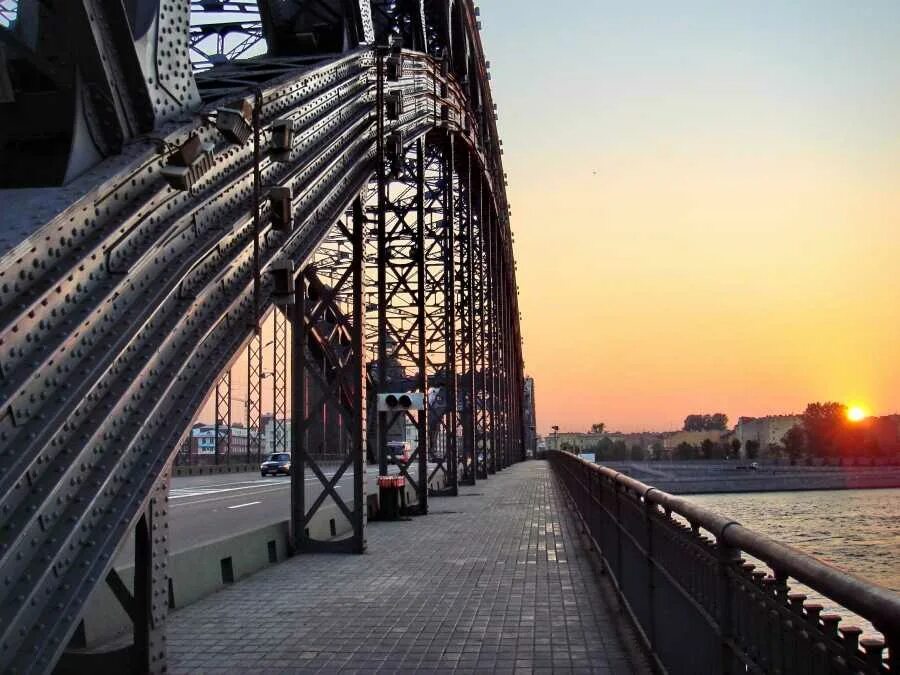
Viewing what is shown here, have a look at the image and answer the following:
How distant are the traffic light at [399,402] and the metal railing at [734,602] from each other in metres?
9.45

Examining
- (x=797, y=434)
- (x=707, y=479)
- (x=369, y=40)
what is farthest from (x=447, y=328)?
(x=797, y=434)

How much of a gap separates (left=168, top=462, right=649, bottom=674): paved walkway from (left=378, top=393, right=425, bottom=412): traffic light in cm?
327

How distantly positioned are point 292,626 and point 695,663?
15.8 feet

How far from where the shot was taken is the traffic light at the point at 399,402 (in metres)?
17.5

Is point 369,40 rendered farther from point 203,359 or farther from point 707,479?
point 707,479

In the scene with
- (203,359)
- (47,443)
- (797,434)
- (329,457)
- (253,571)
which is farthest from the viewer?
(797,434)

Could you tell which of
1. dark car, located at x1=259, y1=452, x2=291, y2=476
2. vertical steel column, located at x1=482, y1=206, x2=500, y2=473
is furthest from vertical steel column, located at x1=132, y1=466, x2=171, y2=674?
dark car, located at x1=259, y1=452, x2=291, y2=476

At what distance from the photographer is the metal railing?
2424 millimetres

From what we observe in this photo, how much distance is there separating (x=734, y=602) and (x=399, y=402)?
1384 cm

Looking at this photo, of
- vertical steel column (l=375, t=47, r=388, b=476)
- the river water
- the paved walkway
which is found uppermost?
vertical steel column (l=375, t=47, r=388, b=476)

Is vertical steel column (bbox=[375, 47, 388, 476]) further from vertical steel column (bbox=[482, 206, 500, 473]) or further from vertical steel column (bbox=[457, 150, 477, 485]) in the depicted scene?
vertical steel column (bbox=[482, 206, 500, 473])

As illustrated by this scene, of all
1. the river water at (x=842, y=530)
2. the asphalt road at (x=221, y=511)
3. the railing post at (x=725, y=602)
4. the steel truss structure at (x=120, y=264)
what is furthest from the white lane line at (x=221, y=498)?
the railing post at (x=725, y=602)

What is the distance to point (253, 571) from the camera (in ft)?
39.4

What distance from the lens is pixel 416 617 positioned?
9031mm
